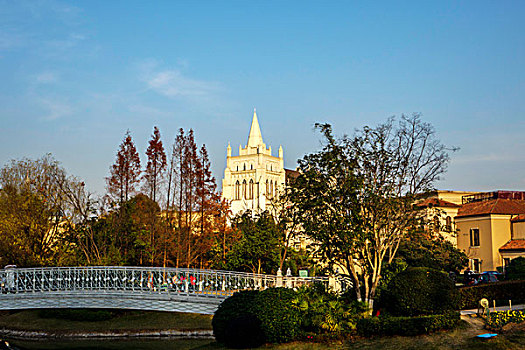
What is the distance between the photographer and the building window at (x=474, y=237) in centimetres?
5131

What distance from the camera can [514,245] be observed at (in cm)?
4828

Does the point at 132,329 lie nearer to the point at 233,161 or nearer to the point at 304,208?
the point at 304,208

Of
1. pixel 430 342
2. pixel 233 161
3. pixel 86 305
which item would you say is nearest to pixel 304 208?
pixel 430 342

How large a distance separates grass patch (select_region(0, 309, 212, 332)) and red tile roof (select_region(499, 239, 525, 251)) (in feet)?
94.3

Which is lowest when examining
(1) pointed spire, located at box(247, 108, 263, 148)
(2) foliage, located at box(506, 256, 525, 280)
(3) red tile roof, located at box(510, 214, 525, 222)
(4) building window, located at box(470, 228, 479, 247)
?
(2) foliage, located at box(506, 256, 525, 280)

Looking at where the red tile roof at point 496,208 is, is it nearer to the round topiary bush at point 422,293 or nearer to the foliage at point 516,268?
the foliage at point 516,268

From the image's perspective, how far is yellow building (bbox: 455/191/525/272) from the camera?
160 ft

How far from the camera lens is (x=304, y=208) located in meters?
22.4

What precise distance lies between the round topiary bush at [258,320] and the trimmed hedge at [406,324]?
2200 millimetres

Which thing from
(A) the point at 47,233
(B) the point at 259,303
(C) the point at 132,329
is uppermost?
(A) the point at 47,233

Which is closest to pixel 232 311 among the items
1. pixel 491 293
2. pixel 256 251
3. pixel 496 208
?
pixel 491 293

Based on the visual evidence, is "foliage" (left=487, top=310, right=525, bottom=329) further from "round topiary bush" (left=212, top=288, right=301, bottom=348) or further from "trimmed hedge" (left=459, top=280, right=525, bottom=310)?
"round topiary bush" (left=212, top=288, right=301, bottom=348)

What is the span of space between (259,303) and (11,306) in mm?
12541

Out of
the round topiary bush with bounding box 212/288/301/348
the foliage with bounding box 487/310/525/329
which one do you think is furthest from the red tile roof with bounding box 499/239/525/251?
the round topiary bush with bounding box 212/288/301/348
